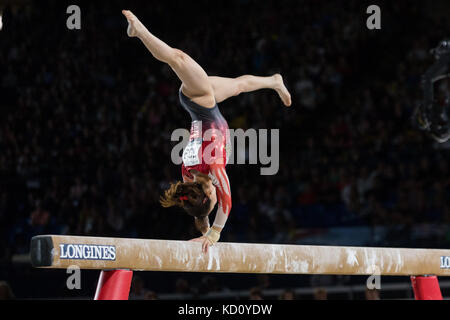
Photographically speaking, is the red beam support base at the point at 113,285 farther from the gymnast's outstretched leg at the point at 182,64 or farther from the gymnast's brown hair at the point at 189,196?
the gymnast's outstretched leg at the point at 182,64

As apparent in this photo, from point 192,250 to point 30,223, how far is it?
5841 mm

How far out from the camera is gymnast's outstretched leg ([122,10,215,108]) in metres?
5.12

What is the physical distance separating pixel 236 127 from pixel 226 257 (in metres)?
6.53

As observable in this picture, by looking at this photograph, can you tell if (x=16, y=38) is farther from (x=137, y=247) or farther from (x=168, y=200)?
(x=137, y=247)

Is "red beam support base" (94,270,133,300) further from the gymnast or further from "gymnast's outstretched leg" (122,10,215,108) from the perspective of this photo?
"gymnast's outstretched leg" (122,10,215,108)

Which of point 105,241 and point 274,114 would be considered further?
point 274,114

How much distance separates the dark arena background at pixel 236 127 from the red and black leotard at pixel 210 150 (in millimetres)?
2405

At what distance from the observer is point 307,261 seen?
530 cm

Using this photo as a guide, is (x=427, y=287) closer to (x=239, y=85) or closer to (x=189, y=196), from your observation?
(x=189, y=196)

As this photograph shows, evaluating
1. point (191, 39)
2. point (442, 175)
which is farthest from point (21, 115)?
point (442, 175)

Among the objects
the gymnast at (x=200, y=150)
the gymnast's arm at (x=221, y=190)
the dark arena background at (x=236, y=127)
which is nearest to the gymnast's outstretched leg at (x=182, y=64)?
the gymnast at (x=200, y=150)

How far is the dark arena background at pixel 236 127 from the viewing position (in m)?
8.67

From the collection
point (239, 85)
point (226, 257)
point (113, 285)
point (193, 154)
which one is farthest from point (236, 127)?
point (113, 285)
